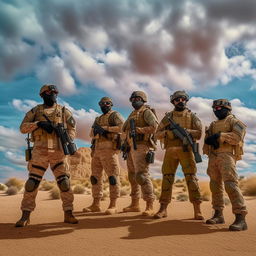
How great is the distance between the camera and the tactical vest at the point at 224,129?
6.39 metres

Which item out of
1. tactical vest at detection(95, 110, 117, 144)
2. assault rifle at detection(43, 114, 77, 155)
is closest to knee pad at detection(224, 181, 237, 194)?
assault rifle at detection(43, 114, 77, 155)

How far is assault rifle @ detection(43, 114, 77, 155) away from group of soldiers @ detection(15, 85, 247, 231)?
0.06 m

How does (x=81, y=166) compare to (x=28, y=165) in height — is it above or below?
above

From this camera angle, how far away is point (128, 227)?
20.4 feet

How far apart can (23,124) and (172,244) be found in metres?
3.86

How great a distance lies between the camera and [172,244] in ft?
16.3

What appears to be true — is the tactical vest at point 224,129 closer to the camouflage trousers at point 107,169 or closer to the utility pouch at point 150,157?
the utility pouch at point 150,157

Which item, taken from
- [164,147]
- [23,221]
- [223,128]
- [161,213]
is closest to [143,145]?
[164,147]

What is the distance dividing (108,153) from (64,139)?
2100mm

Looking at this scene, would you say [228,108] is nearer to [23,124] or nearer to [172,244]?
[172,244]

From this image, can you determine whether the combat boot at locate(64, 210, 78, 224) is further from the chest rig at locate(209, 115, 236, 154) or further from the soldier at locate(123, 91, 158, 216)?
the chest rig at locate(209, 115, 236, 154)

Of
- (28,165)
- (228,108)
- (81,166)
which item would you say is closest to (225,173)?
(228,108)

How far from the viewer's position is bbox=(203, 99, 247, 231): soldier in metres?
6.08

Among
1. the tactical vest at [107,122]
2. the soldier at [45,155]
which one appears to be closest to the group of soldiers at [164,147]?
the soldier at [45,155]
